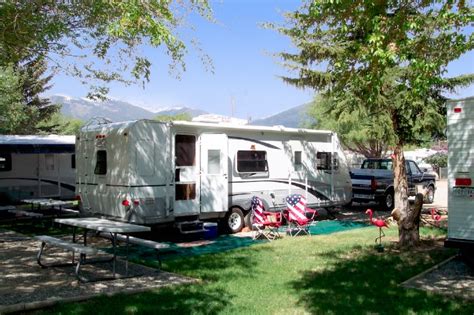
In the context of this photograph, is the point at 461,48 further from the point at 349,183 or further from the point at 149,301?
the point at 349,183

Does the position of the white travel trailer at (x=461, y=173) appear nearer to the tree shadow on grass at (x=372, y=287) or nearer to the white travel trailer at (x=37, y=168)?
the tree shadow on grass at (x=372, y=287)

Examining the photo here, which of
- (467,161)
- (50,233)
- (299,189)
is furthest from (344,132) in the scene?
(467,161)

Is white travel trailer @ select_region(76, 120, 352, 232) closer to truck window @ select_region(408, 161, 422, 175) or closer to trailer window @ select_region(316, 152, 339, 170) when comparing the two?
trailer window @ select_region(316, 152, 339, 170)

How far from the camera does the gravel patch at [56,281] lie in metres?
6.18

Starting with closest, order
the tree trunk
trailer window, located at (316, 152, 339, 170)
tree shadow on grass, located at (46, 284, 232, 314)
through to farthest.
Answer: tree shadow on grass, located at (46, 284, 232, 314)
the tree trunk
trailer window, located at (316, 152, 339, 170)

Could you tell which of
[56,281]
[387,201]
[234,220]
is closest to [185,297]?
[56,281]

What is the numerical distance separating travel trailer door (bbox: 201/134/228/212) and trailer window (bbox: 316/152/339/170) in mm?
3746

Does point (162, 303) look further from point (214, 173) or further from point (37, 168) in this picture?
point (37, 168)

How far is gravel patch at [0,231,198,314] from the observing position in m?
6.18

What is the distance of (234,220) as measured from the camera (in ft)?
41.3

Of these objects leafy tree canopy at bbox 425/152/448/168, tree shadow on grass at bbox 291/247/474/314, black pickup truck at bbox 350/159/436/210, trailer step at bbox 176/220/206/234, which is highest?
leafy tree canopy at bbox 425/152/448/168

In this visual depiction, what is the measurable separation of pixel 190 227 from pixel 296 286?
189 inches

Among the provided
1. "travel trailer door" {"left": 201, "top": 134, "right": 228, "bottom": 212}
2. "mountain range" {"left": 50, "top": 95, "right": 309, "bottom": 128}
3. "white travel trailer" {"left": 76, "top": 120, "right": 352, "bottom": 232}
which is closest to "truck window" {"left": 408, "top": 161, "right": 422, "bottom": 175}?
"mountain range" {"left": 50, "top": 95, "right": 309, "bottom": 128}

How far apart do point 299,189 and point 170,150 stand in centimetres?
440
